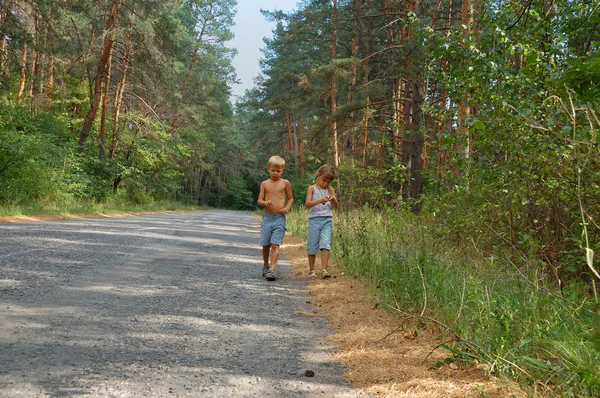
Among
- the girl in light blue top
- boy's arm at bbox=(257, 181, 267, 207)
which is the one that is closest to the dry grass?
the girl in light blue top

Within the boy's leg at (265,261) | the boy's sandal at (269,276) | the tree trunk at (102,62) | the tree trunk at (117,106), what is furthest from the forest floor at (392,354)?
the tree trunk at (117,106)

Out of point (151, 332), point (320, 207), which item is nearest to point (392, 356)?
point (151, 332)

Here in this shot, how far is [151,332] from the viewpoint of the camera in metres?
3.36

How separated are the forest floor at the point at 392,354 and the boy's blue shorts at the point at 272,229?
1.65 metres

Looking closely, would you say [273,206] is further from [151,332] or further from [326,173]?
[151,332]

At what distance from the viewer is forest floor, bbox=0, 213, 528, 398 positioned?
2477 mm

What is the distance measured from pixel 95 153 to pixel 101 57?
6157mm

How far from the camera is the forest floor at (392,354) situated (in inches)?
97.5

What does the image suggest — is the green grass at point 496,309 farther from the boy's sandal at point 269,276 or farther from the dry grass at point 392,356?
the boy's sandal at point 269,276

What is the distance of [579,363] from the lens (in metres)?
2.33

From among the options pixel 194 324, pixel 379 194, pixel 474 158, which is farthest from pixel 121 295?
pixel 379 194

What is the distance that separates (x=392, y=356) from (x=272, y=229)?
3867 millimetres

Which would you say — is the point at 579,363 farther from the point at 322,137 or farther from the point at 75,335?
the point at 322,137

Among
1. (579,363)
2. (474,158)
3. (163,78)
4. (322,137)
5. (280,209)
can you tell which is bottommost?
(579,363)
